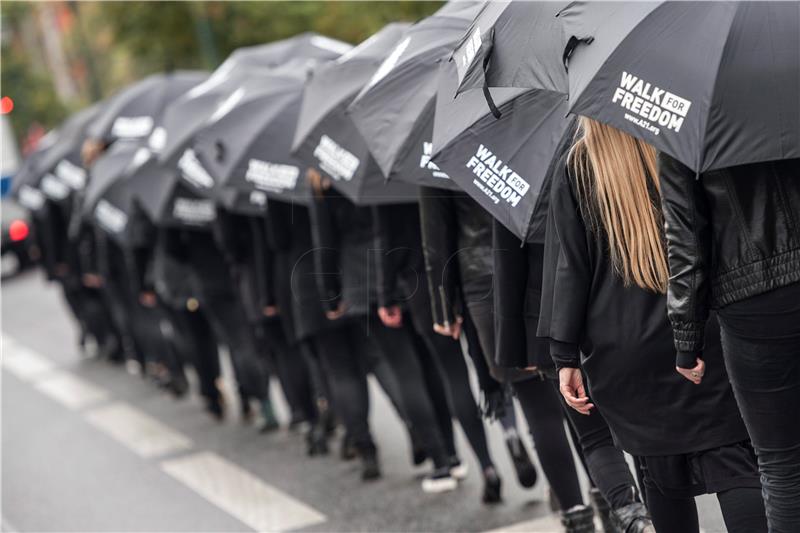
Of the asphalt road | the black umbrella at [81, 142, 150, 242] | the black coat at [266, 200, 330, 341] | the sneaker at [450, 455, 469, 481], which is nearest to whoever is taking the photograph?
the asphalt road

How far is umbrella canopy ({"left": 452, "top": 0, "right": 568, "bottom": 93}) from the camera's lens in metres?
4.57

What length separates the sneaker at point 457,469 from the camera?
25.5 ft

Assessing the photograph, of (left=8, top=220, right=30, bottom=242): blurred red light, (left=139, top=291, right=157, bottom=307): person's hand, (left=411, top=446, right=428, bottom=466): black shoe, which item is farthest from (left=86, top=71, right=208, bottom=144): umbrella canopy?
(left=8, top=220, right=30, bottom=242): blurred red light

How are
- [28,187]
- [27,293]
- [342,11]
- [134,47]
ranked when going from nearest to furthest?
[28,187], [342,11], [27,293], [134,47]

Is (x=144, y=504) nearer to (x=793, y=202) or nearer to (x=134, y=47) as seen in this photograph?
(x=793, y=202)

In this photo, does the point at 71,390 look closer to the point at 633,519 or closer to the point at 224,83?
the point at 224,83

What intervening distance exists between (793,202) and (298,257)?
4774mm

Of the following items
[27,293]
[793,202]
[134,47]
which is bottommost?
[27,293]

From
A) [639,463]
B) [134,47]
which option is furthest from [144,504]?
[134,47]

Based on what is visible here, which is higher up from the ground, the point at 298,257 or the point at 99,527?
the point at 298,257

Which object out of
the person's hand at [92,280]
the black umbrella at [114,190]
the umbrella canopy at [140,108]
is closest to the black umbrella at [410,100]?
the black umbrella at [114,190]

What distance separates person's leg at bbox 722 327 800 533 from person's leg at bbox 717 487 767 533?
0.11m

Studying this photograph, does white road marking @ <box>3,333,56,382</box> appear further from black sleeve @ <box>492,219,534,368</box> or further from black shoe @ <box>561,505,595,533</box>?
black sleeve @ <box>492,219,534,368</box>

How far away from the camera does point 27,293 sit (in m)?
22.3
